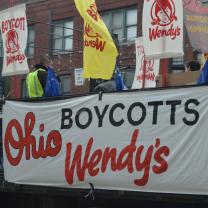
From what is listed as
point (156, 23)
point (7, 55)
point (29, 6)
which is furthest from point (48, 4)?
point (156, 23)

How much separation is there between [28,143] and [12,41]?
1992mm

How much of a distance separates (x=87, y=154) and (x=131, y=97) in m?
0.78

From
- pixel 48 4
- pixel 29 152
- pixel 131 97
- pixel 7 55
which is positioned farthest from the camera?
pixel 48 4

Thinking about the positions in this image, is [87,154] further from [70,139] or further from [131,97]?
[131,97]

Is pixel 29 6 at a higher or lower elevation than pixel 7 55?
higher

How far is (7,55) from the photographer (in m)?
7.73

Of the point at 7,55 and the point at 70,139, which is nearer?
the point at 70,139

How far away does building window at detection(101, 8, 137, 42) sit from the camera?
85.5 feet

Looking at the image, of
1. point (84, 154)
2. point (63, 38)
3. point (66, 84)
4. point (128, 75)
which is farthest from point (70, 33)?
point (84, 154)

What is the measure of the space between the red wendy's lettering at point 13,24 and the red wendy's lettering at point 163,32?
2361 millimetres

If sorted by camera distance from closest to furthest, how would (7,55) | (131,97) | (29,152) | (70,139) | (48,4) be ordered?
(131,97)
(70,139)
(29,152)
(7,55)
(48,4)

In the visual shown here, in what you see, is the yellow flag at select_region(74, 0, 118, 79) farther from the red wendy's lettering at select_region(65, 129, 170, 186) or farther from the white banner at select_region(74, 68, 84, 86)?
the white banner at select_region(74, 68, 84, 86)

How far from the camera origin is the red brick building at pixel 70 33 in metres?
26.1

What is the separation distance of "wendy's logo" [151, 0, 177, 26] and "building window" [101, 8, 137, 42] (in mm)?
20113
